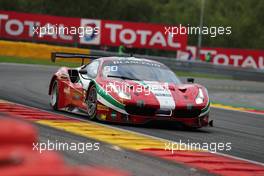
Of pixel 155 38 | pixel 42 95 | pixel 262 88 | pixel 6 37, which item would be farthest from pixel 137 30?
pixel 42 95

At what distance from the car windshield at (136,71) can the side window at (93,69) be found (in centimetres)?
16

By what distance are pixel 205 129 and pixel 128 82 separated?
1.59 metres

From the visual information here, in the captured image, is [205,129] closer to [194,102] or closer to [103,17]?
[194,102]

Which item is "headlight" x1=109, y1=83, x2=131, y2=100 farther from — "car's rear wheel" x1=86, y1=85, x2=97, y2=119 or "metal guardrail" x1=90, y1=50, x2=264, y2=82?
"metal guardrail" x1=90, y1=50, x2=264, y2=82

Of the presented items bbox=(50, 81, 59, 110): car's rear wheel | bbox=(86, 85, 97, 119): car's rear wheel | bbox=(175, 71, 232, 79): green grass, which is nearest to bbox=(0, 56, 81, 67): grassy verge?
bbox=(175, 71, 232, 79): green grass

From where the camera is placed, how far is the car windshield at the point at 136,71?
11.5 meters

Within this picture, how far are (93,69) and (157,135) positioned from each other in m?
2.50

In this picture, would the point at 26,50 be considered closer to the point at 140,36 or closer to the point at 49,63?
the point at 49,63

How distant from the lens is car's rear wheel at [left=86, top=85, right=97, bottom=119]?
36.2 ft

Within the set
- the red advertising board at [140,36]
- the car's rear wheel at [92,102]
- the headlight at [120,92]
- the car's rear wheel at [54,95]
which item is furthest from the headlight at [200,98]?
the red advertising board at [140,36]

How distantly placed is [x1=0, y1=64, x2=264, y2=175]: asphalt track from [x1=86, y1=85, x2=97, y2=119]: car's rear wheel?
2.07 feet

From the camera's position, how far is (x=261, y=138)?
424 inches

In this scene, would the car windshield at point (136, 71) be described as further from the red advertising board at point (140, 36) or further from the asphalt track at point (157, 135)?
the red advertising board at point (140, 36)

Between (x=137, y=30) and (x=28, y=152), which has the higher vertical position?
(x=137, y=30)
